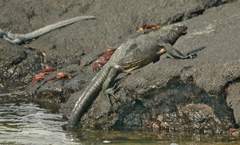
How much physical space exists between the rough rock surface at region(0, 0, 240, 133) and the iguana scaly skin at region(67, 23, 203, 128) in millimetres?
154

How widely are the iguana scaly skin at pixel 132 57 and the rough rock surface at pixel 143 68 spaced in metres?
0.15

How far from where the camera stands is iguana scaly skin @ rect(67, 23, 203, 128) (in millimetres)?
11477

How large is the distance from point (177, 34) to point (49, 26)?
575cm

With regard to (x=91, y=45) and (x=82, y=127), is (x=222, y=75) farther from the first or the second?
(x=91, y=45)

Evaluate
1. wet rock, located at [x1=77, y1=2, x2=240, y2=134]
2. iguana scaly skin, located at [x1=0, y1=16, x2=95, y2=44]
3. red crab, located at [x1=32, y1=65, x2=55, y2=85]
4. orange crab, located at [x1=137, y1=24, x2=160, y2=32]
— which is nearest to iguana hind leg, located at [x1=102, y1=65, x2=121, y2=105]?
wet rock, located at [x1=77, y1=2, x2=240, y2=134]

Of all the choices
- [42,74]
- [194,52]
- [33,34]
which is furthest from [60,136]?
[33,34]

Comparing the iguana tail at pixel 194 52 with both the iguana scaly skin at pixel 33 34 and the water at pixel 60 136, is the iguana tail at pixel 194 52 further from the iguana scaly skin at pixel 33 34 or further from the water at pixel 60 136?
the iguana scaly skin at pixel 33 34

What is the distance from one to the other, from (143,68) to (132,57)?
17.2 inches

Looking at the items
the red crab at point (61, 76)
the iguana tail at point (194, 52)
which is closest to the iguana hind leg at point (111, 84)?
the iguana tail at point (194, 52)

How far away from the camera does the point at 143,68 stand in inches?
464

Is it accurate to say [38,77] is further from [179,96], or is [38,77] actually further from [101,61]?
[179,96]

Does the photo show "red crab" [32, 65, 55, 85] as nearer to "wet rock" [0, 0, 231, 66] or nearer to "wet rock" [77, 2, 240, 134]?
"wet rock" [0, 0, 231, 66]

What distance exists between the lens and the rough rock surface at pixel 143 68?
34.2 ft

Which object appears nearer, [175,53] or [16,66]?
[175,53]
